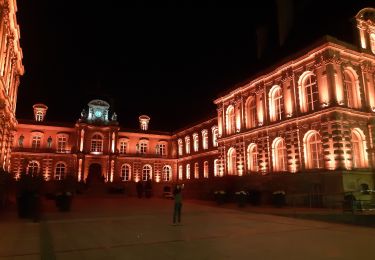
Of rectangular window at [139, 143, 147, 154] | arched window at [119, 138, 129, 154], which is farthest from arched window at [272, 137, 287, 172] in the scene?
arched window at [119, 138, 129, 154]

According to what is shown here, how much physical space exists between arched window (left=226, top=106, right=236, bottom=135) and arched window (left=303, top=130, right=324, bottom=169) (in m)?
11.4

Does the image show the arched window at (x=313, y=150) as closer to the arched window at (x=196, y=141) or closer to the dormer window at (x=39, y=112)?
the arched window at (x=196, y=141)

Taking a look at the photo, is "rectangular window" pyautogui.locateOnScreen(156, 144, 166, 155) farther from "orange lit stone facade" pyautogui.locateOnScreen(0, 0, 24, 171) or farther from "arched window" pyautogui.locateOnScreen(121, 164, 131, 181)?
"orange lit stone facade" pyautogui.locateOnScreen(0, 0, 24, 171)

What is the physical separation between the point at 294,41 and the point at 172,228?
24.8m

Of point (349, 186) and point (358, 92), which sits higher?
point (358, 92)

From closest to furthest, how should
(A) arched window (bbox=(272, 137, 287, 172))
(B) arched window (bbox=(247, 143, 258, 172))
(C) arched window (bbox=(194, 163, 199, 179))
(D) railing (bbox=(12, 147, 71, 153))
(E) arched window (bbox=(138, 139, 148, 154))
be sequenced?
(A) arched window (bbox=(272, 137, 287, 172)) → (B) arched window (bbox=(247, 143, 258, 172)) → (D) railing (bbox=(12, 147, 71, 153)) → (C) arched window (bbox=(194, 163, 199, 179)) → (E) arched window (bbox=(138, 139, 148, 154))

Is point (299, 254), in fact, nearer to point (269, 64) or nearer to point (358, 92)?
point (358, 92)

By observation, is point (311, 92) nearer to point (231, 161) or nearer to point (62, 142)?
point (231, 161)

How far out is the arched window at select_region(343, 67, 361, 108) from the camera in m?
25.8

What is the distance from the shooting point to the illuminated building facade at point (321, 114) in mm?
23828

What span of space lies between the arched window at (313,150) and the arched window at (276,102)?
422 centimetres

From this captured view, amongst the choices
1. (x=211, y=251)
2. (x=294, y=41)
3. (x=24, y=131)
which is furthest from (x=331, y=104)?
(x=24, y=131)

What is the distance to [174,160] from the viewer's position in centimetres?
5812

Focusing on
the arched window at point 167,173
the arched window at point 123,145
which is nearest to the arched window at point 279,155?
the arched window at point 167,173
